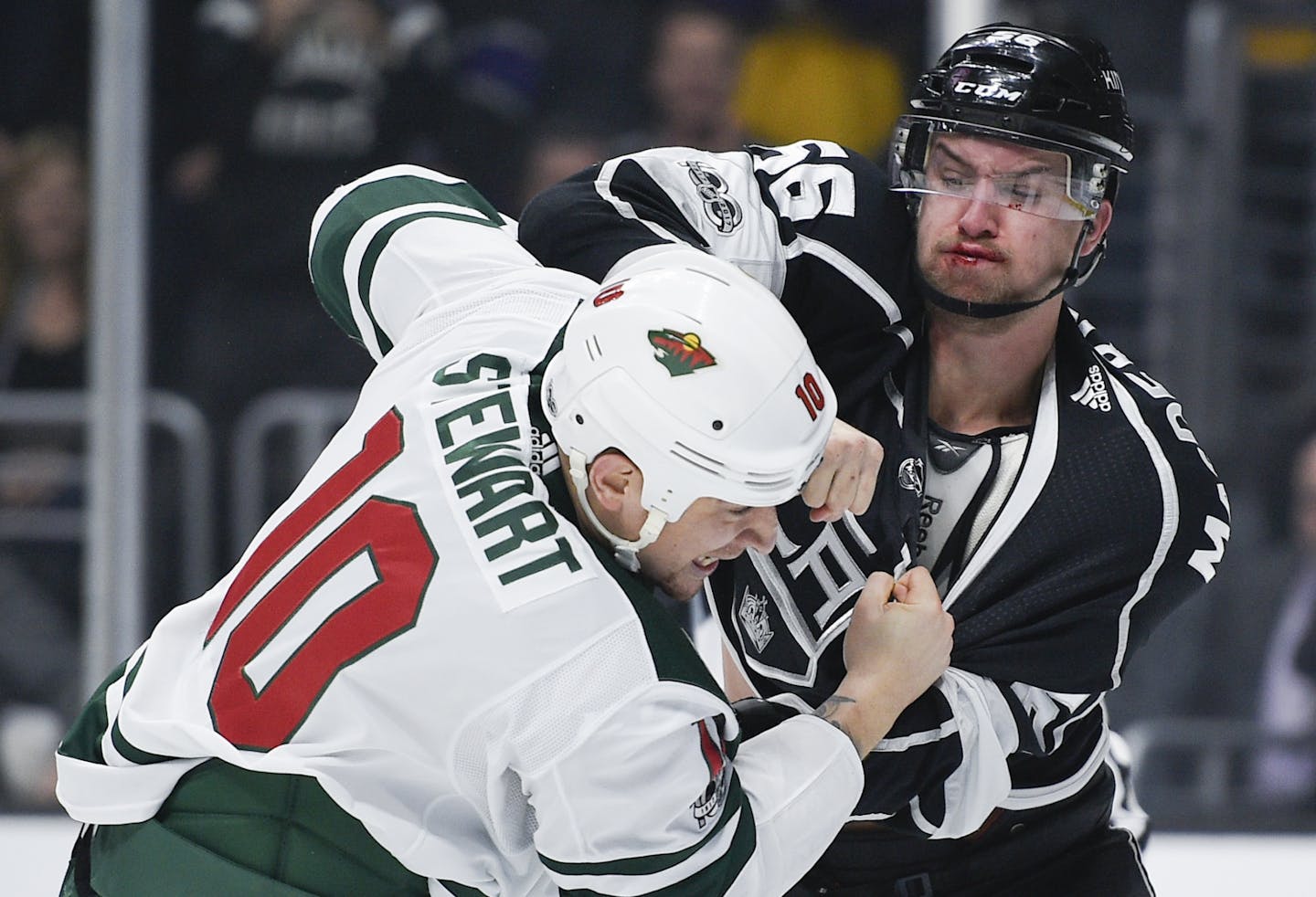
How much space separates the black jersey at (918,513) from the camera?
1.88 meters

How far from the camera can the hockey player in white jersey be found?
1.45 meters

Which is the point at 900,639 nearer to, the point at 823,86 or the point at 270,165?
the point at 823,86

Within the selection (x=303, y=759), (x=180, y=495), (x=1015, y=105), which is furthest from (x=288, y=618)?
(x=180, y=495)

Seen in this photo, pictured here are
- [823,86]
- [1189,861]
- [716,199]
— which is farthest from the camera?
[823,86]

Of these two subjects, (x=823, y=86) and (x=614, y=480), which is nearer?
(x=614, y=480)

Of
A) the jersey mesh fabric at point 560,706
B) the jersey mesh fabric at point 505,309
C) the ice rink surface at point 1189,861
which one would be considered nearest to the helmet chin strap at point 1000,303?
the jersey mesh fabric at point 505,309

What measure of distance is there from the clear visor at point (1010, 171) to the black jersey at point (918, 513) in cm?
10

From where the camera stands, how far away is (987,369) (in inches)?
79.4

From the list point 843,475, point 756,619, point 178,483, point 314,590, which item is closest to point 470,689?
point 314,590

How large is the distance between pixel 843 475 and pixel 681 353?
0.25 m

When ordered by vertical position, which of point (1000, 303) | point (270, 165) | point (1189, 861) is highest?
point (1000, 303)

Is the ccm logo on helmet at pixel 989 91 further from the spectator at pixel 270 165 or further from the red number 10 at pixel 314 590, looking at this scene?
the spectator at pixel 270 165

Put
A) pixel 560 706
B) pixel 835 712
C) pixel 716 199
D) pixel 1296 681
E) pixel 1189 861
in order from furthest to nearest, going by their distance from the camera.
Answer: pixel 1296 681
pixel 1189 861
pixel 716 199
pixel 835 712
pixel 560 706

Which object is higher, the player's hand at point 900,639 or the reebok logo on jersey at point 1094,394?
the reebok logo on jersey at point 1094,394
